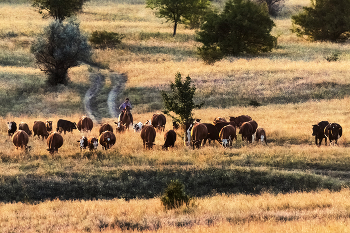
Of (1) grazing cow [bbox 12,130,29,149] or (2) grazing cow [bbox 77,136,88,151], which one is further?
(2) grazing cow [bbox 77,136,88,151]

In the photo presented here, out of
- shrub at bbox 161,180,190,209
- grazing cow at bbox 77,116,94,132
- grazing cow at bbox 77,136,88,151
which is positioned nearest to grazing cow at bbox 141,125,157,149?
grazing cow at bbox 77,136,88,151

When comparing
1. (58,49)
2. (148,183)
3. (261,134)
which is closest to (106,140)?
(148,183)

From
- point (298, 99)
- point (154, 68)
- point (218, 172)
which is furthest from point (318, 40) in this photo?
point (218, 172)

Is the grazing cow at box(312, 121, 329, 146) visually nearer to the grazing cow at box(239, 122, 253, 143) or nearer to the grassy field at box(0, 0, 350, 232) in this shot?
the grassy field at box(0, 0, 350, 232)

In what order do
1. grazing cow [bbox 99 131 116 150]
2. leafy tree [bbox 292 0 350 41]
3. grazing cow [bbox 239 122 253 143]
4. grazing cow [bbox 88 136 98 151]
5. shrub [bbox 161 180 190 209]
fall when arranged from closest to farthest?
1. shrub [bbox 161 180 190 209]
2. grazing cow [bbox 88 136 98 151]
3. grazing cow [bbox 99 131 116 150]
4. grazing cow [bbox 239 122 253 143]
5. leafy tree [bbox 292 0 350 41]

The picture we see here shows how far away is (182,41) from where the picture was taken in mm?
73875

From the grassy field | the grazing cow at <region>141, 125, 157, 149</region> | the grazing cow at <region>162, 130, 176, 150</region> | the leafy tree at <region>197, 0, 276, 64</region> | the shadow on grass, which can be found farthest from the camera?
the leafy tree at <region>197, 0, 276, 64</region>

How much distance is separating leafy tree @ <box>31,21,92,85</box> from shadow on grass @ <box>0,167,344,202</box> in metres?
30.5

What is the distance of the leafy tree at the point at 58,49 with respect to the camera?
48406mm

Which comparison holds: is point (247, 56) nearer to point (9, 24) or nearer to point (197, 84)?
point (197, 84)

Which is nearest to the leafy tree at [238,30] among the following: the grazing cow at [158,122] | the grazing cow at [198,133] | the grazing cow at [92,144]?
the grazing cow at [158,122]

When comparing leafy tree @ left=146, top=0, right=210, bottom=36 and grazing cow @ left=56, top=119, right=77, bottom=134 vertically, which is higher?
leafy tree @ left=146, top=0, right=210, bottom=36

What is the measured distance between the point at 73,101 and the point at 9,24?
42.3 m

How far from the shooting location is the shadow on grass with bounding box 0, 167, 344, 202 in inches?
742
